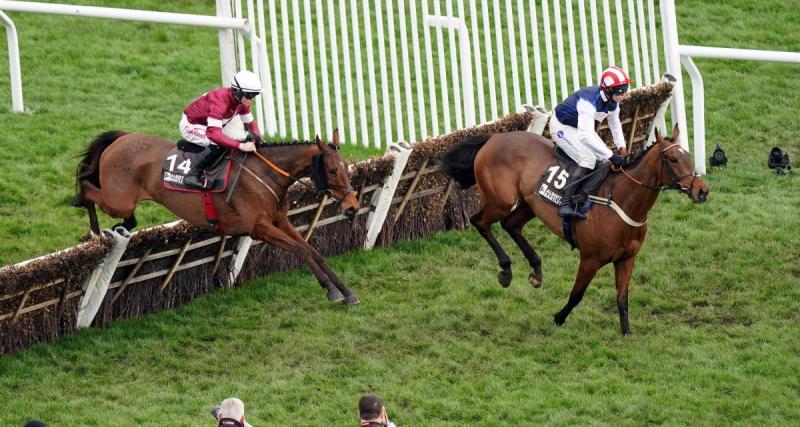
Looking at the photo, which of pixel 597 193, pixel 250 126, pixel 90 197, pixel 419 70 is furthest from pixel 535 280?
pixel 419 70

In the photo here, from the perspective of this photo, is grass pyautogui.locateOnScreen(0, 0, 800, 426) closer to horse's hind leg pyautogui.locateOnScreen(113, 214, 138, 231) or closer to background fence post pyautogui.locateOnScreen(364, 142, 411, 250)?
background fence post pyautogui.locateOnScreen(364, 142, 411, 250)

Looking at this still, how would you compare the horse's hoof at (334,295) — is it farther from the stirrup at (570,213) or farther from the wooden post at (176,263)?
the stirrup at (570,213)

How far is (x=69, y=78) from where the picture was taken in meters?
16.5

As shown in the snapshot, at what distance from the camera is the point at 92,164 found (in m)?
11.9

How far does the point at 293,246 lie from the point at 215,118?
3.45ft

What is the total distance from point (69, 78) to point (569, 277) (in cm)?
643

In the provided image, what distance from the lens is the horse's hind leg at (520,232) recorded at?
11922mm

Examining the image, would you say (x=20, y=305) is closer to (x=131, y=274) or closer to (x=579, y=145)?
(x=131, y=274)

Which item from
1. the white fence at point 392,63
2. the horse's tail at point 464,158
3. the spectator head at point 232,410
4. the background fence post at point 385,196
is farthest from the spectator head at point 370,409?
the white fence at point 392,63

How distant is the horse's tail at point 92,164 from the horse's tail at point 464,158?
Answer: 2.55m

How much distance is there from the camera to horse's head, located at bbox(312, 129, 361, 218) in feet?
36.2

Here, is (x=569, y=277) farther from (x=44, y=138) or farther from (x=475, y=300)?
(x=44, y=138)

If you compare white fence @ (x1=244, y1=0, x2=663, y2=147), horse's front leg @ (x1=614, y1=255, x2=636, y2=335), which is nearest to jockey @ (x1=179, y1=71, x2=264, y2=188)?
horse's front leg @ (x1=614, y1=255, x2=636, y2=335)

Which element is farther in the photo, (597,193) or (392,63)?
(392,63)
